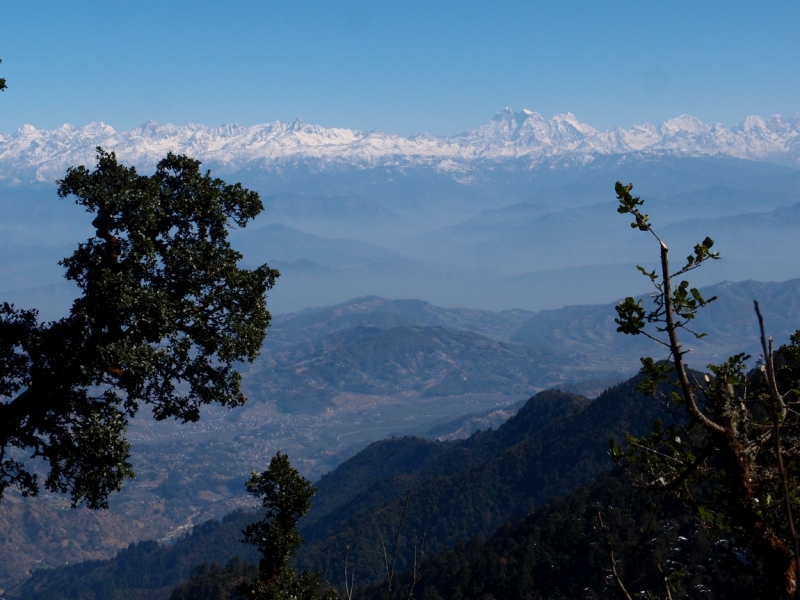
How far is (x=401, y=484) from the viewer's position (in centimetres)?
11488

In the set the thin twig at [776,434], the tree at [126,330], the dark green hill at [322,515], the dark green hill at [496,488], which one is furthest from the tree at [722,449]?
the dark green hill at [322,515]

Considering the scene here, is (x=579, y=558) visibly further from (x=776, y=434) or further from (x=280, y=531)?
(x=776, y=434)

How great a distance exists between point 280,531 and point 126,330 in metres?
3.77

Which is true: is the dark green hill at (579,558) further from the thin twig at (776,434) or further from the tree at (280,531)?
the thin twig at (776,434)

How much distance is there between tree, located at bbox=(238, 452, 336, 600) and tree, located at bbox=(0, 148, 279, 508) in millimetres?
1281

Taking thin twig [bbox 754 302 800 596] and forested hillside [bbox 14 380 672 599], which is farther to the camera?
forested hillside [bbox 14 380 672 599]

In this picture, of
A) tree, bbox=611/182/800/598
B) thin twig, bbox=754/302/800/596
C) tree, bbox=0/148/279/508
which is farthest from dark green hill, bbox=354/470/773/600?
thin twig, bbox=754/302/800/596

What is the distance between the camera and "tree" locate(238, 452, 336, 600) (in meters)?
10.8

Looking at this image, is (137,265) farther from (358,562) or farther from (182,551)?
(182,551)

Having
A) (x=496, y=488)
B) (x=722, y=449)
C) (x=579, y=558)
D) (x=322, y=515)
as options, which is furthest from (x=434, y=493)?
(x=722, y=449)

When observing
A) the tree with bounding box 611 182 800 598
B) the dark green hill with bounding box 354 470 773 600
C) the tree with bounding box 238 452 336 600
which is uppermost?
the tree with bounding box 611 182 800 598

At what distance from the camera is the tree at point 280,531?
35.3ft

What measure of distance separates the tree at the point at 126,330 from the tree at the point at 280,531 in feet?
4.20

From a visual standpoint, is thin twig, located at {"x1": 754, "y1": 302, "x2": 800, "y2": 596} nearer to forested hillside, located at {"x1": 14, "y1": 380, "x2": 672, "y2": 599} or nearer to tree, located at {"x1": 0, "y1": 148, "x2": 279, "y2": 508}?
tree, located at {"x1": 0, "y1": 148, "x2": 279, "y2": 508}
